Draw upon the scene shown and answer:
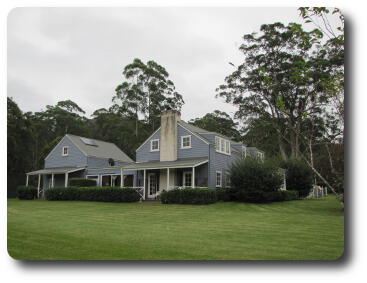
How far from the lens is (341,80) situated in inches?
328

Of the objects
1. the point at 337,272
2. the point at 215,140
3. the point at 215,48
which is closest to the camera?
the point at 337,272

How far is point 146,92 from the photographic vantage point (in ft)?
132

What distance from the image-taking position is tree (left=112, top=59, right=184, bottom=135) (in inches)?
1550

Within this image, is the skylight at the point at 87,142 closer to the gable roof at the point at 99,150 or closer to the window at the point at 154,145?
the gable roof at the point at 99,150

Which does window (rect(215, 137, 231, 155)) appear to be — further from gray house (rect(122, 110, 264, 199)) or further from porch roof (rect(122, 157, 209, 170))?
porch roof (rect(122, 157, 209, 170))

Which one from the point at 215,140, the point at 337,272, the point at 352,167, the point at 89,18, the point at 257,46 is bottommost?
the point at 337,272

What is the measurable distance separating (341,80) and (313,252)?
4.10 meters

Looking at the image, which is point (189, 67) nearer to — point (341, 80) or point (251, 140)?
point (341, 80)

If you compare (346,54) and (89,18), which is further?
(89,18)

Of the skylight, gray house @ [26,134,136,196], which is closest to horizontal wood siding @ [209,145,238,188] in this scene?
gray house @ [26,134,136,196]

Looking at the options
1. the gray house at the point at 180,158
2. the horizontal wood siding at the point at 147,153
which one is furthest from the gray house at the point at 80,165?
the gray house at the point at 180,158

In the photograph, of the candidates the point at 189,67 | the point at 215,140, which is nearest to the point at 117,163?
the point at 215,140

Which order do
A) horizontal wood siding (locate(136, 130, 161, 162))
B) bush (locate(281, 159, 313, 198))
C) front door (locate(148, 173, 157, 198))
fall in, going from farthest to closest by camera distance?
bush (locate(281, 159, 313, 198)) < horizontal wood siding (locate(136, 130, 161, 162)) < front door (locate(148, 173, 157, 198))

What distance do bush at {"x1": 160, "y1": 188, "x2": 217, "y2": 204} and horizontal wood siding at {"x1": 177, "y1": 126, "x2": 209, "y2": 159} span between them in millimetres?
3315
